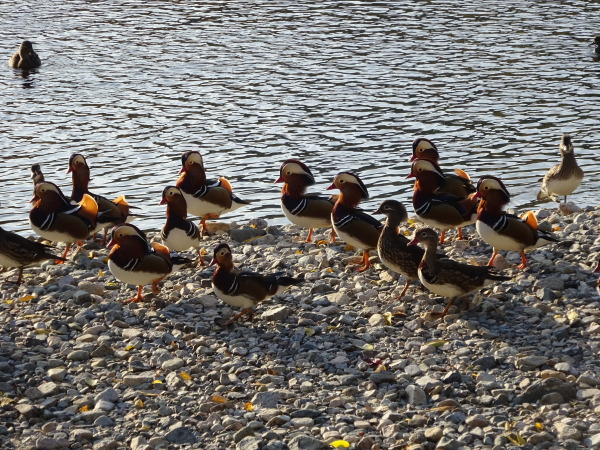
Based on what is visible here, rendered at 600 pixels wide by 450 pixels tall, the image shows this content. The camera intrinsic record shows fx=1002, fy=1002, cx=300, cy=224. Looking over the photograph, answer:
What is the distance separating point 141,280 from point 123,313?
1.32 feet

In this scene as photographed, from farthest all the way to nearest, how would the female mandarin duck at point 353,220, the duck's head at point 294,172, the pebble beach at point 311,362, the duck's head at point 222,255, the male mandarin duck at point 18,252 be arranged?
the duck's head at point 294,172 → the female mandarin duck at point 353,220 → the male mandarin duck at point 18,252 → the duck's head at point 222,255 → the pebble beach at point 311,362

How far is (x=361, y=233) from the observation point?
1094 centimetres

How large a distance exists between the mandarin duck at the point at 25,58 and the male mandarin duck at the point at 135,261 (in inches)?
502

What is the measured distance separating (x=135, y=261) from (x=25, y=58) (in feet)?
43.4

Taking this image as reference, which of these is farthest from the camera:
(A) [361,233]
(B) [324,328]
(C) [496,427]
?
(A) [361,233]

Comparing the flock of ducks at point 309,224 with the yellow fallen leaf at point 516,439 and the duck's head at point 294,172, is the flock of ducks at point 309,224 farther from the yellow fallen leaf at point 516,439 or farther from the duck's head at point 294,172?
the yellow fallen leaf at point 516,439

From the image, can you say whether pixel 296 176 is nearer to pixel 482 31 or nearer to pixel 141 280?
pixel 141 280

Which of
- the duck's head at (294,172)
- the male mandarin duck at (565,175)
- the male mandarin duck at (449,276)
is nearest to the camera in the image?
the male mandarin duck at (449,276)

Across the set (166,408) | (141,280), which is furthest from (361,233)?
(166,408)

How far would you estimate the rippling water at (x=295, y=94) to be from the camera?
15.5 metres

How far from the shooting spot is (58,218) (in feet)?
37.8

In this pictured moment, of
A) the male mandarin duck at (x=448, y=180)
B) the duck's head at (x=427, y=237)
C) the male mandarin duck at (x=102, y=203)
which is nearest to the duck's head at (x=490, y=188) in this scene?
the male mandarin duck at (x=448, y=180)

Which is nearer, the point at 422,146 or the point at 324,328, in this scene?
the point at 324,328

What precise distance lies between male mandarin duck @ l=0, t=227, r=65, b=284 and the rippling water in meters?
2.93
